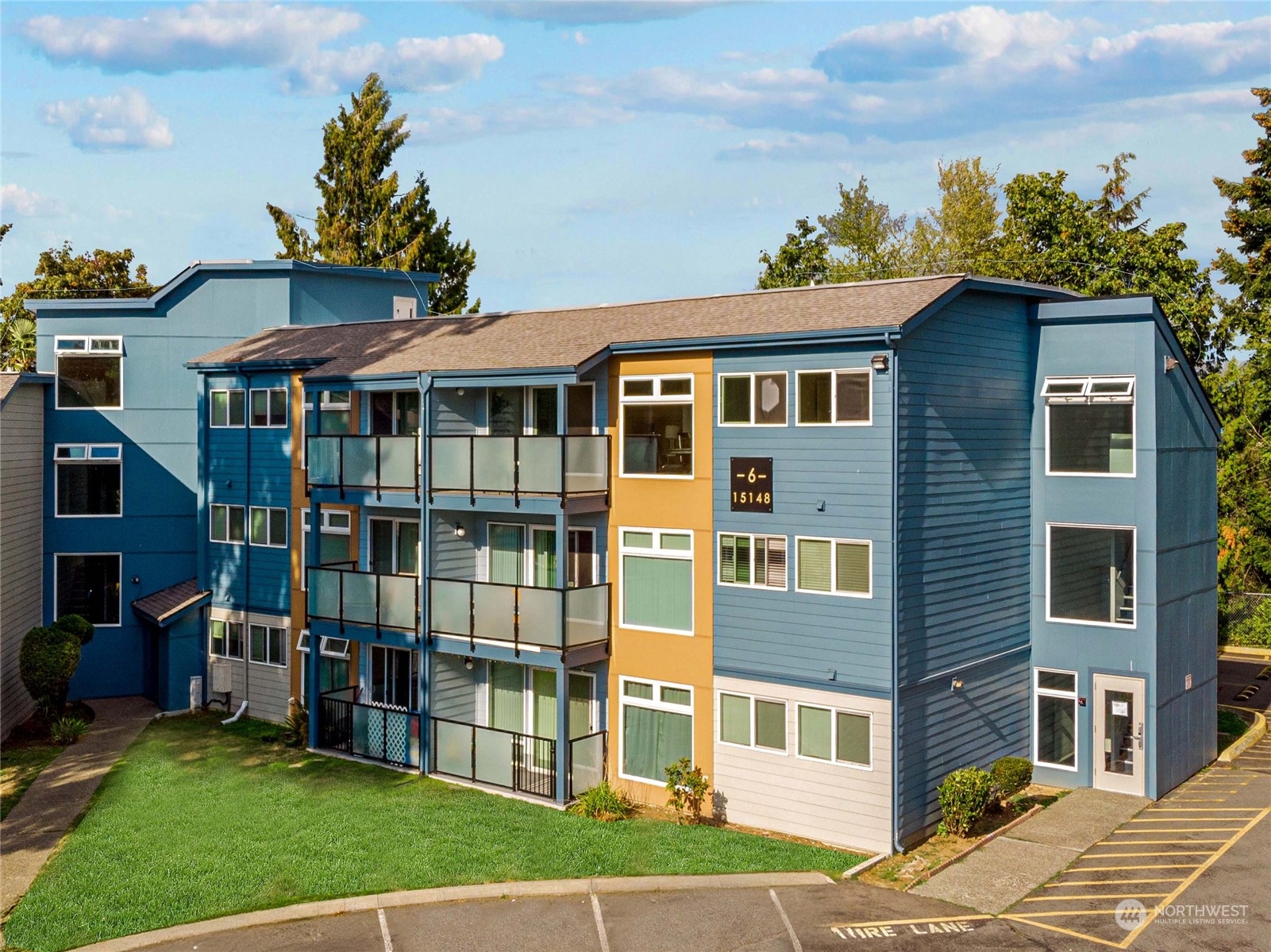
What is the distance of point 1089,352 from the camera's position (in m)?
21.8

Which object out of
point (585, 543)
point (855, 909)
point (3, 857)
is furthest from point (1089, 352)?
point (3, 857)

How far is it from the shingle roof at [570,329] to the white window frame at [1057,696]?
25.3 feet

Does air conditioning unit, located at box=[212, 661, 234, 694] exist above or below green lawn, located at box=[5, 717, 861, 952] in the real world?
above

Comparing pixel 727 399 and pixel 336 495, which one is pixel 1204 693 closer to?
pixel 727 399

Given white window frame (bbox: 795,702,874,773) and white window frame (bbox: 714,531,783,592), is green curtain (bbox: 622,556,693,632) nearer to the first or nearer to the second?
white window frame (bbox: 714,531,783,592)

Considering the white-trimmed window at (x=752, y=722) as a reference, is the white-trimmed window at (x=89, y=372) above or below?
above

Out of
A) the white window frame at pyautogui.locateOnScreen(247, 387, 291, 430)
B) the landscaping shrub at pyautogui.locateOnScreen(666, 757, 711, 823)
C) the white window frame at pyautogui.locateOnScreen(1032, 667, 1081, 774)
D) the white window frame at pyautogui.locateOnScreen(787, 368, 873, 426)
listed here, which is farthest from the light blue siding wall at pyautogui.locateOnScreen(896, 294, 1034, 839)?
the white window frame at pyautogui.locateOnScreen(247, 387, 291, 430)

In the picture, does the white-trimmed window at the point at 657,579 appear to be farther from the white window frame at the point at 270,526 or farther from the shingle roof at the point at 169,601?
the shingle roof at the point at 169,601

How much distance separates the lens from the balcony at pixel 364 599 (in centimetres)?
2353

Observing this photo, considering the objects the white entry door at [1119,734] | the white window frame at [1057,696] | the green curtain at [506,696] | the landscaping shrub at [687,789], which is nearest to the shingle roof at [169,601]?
the green curtain at [506,696]

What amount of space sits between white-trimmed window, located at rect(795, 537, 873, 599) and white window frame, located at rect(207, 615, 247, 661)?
1504cm

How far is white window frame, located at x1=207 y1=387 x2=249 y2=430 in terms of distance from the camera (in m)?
28.3

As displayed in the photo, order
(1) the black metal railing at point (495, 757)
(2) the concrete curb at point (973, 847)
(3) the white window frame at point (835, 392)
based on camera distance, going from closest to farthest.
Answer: (2) the concrete curb at point (973, 847) → (3) the white window frame at point (835, 392) → (1) the black metal railing at point (495, 757)

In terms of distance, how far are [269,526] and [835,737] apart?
15147 millimetres
